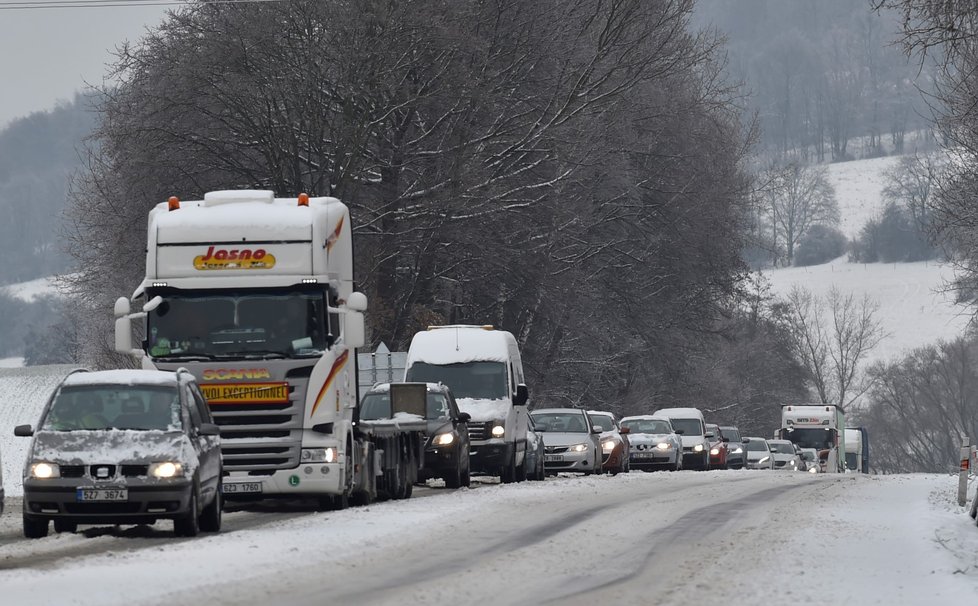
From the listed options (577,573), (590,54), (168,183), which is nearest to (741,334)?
(590,54)

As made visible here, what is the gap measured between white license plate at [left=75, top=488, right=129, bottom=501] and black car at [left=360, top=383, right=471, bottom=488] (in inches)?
436

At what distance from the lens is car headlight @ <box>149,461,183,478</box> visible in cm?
1667

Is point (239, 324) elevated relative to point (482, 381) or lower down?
elevated

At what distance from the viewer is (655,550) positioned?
1597 centimetres

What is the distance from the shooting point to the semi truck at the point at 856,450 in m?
88.6

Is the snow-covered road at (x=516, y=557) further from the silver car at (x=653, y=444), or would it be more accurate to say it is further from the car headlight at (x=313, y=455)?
the silver car at (x=653, y=444)

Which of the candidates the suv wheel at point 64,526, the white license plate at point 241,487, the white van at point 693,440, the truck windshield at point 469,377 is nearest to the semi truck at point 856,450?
the white van at point 693,440

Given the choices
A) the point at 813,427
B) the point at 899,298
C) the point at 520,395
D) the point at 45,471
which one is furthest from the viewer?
the point at 899,298

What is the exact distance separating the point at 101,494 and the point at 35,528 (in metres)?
1.11

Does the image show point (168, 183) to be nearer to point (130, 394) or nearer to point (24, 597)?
point (130, 394)

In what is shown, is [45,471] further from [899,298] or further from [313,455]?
[899,298]

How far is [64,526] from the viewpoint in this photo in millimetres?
18172

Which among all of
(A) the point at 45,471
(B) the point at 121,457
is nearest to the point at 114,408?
(B) the point at 121,457

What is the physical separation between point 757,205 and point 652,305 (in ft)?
36.4
